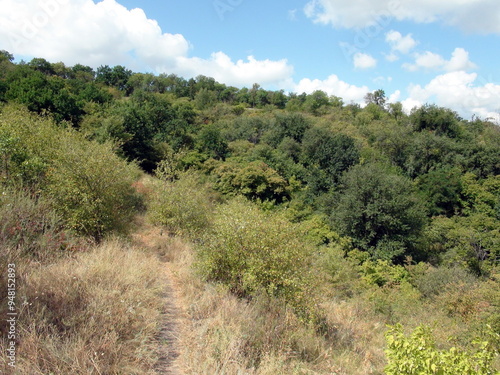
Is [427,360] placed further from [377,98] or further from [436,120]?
[377,98]

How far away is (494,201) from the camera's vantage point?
25484 millimetres

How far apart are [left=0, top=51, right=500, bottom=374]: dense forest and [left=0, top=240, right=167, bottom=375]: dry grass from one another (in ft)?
0.17

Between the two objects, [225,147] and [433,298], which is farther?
[225,147]

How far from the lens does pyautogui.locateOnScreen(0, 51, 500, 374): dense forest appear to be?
4273 millimetres

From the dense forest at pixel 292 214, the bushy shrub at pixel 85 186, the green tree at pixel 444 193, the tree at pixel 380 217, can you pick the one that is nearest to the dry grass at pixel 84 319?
the dense forest at pixel 292 214

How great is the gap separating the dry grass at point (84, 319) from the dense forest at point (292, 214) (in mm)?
53

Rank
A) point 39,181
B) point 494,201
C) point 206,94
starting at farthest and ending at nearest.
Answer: point 206,94, point 494,201, point 39,181

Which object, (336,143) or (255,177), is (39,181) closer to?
(255,177)

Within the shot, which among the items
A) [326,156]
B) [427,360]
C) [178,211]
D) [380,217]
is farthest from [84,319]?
[326,156]

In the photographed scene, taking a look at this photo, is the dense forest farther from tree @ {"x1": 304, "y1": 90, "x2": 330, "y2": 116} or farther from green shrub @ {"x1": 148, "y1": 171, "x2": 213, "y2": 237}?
tree @ {"x1": 304, "y1": 90, "x2": 330, "y2": 116}

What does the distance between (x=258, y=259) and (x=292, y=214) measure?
672 inches

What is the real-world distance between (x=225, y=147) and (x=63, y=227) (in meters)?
24.6

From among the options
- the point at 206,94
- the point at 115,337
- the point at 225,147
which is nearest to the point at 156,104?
the point at 225,147

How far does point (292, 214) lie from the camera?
71.2 ft
